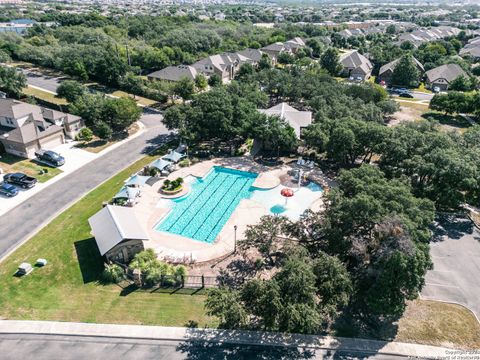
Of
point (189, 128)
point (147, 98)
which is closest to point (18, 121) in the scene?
point (189, 128)

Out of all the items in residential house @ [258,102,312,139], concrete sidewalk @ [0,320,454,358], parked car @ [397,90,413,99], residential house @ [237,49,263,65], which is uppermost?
residential house @ [237,49,263,65]

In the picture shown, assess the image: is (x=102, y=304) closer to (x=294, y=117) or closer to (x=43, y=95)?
(x=294, y=117)

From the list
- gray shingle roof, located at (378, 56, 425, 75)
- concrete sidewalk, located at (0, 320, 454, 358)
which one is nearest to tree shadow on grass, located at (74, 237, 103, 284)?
concrete sidewalk, located at (0, 320, 454, 358)

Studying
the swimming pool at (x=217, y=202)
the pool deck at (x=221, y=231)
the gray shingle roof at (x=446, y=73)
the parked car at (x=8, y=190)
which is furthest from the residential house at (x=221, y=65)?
the parked car at (x=8, y=190)

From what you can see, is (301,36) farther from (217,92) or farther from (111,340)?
(111,340)

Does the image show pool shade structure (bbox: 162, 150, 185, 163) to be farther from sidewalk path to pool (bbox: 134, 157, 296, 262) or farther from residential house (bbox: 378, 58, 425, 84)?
residential house (bbox: 378, 58, 425, 84)

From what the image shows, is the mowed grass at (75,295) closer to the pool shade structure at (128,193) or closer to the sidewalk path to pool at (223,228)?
the sidewalk path to pool at (223,228)

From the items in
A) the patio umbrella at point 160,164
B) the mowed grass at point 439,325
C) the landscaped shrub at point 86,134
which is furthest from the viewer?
the landscaped shrub at point 86,134
